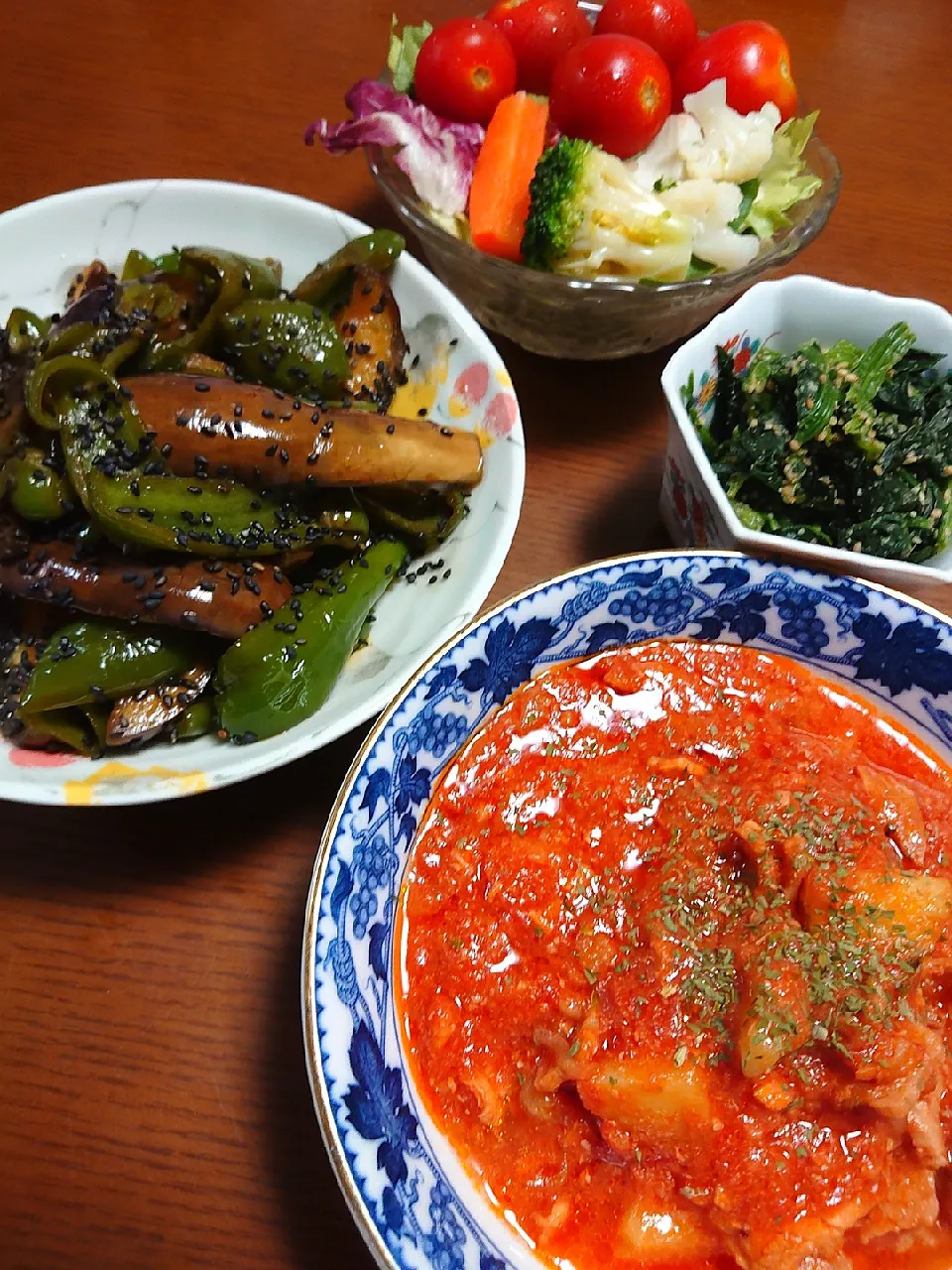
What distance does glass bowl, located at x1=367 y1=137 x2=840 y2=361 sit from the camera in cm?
189

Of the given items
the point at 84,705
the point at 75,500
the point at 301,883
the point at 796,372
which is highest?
the point at 796,372

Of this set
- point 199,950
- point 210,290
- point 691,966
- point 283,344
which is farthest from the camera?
point 210,290

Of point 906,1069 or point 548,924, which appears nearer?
point 906,1069

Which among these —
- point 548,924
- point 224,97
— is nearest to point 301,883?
point 548,924

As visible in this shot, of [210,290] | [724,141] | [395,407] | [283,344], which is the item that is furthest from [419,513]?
[724,141]

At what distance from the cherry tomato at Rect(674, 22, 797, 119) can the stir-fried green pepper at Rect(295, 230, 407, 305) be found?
43.9 inches

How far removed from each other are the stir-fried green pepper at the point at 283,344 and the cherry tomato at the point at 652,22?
1.29m

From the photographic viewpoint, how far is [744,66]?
234 centimetres

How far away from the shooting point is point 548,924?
1.46m

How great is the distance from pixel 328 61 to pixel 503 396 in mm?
1922

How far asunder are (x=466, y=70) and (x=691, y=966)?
223 cm

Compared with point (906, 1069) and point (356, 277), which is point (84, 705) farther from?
point (906, 1069)

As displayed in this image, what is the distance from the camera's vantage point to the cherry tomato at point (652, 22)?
92.2 inches

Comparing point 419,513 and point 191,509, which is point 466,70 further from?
point 191,509
